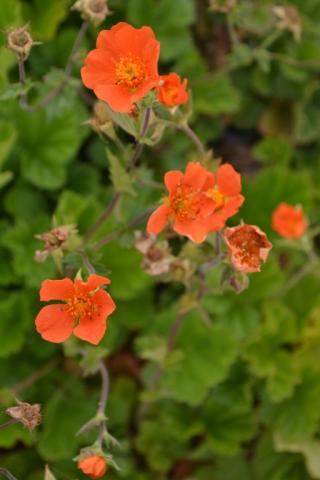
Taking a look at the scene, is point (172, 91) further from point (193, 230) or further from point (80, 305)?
point (80, 305)

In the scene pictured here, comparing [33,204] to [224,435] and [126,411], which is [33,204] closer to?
[126,411]

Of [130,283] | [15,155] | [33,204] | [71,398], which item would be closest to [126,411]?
[71,398]

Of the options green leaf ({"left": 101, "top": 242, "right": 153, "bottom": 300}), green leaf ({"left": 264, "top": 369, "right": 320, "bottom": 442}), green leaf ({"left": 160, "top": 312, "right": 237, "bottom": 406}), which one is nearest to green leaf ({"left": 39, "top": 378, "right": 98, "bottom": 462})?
green leaf ({"left": 160, "top": 312, "right": 237, "bottom": 406})

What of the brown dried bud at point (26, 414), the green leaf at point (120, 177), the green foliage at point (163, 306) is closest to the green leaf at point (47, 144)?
the green foliage at point (163, 306)

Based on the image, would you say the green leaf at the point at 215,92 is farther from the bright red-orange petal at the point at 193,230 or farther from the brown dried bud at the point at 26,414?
the brown dried bud at the point at 26,414

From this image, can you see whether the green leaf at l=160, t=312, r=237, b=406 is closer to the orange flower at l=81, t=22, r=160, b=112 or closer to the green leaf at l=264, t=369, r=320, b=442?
the green leaf at l=264, t=369, r=320, b=442

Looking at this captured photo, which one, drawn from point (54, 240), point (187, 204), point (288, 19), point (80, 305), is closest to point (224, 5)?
point (288, 19)
